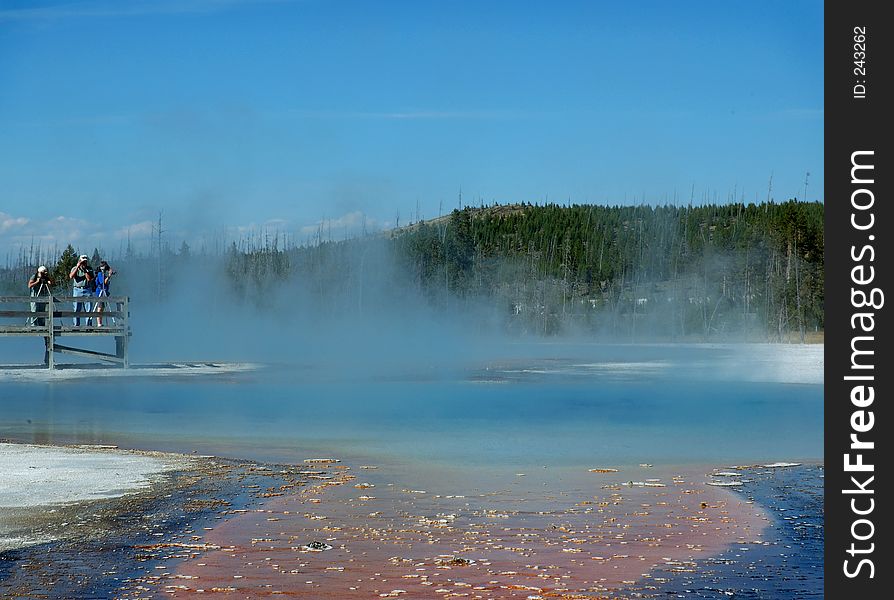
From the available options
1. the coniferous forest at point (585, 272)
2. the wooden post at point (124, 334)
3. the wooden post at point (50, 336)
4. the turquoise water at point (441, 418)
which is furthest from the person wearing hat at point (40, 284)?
the coniferous forest at point (585, 272)

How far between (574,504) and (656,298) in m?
90.9

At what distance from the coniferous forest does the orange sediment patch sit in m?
59.8

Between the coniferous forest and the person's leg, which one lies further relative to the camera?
the coniferous forest

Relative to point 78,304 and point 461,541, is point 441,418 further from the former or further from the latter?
point 78,304

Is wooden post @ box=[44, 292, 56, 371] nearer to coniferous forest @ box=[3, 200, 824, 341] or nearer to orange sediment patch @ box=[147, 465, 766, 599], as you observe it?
orange sediment patch @ box=[147, 465, 766, 599]

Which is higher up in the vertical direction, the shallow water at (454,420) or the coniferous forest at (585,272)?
the coniferous forest at (585,272)

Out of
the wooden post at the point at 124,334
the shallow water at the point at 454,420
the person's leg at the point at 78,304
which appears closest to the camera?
the shallow water at the point at 454,420

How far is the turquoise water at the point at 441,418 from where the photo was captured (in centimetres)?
1318

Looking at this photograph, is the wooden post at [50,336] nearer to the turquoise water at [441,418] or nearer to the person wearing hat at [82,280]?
the person wearing hat at [82,280]

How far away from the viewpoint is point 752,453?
517 inches

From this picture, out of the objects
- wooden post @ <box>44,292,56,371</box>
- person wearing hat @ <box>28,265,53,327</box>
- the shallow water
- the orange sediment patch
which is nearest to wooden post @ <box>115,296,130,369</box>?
wooden post @ <box>44,292,56,371</box>

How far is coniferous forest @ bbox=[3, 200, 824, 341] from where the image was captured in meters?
81.9

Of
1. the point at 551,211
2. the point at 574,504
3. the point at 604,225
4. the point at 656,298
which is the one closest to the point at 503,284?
the point at 656,298

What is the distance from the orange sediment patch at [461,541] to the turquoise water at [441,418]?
224 centimetres
